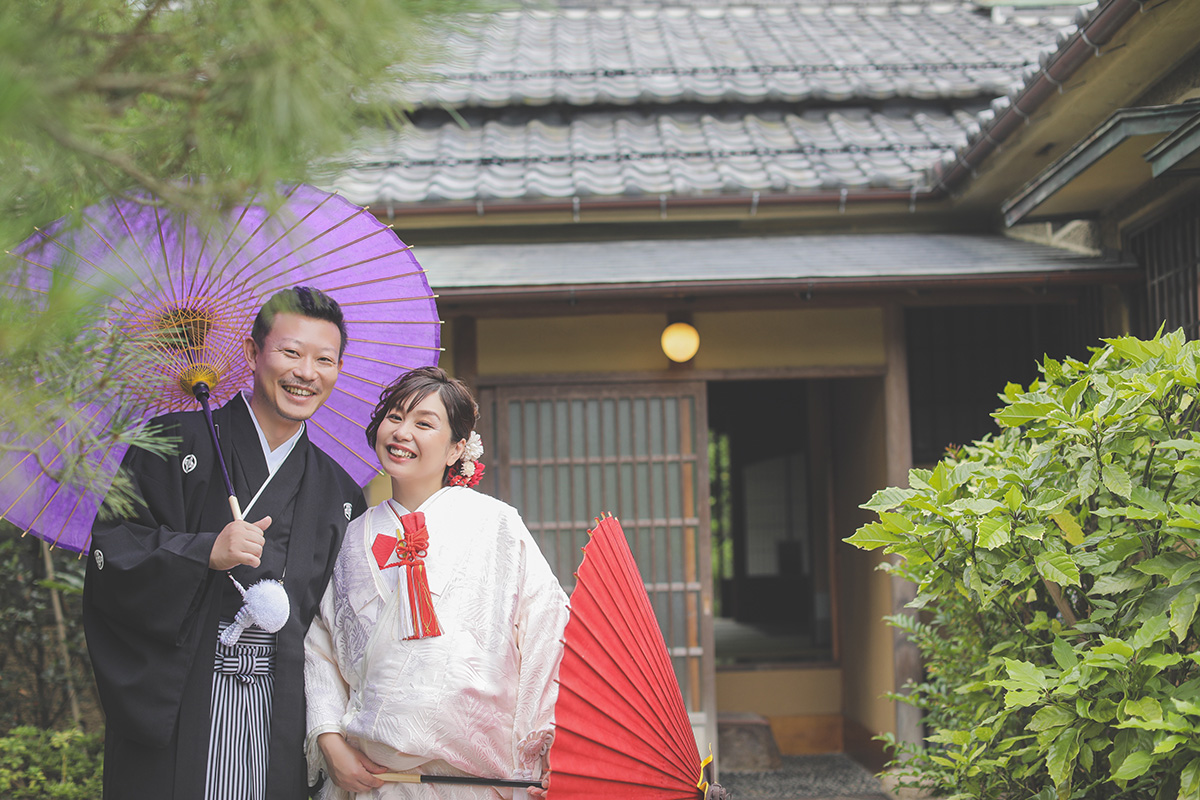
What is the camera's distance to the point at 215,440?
2.41 metres

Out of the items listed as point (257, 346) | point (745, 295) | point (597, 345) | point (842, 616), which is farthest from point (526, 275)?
point (842, 616)

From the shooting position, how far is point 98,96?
138 centimetres

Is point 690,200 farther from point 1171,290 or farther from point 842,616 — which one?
point 842,616

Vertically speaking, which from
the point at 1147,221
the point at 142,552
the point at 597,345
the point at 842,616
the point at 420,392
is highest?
the point at 1147,221

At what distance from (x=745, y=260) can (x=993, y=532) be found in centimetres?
297

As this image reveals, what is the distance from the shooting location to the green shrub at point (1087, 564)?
7.62 feet

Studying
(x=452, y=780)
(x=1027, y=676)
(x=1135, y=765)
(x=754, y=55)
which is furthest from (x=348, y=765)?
(x=754, y=55)

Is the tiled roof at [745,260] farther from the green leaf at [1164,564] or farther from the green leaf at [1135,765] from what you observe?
the green leaf at [1135,765]

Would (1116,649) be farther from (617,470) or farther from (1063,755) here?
(617,470)

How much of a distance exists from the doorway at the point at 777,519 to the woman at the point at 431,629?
4.99 meters

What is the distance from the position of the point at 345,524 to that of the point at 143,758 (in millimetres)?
721

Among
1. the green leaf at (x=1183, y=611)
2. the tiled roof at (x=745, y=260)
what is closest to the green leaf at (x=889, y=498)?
the green leaf at (x=1183, y=611)

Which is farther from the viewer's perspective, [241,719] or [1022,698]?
[1022,698]

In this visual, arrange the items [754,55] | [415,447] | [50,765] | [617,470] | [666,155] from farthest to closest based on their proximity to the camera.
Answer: [754,55], [666,155], [617,470], [50,765], [415,447]
